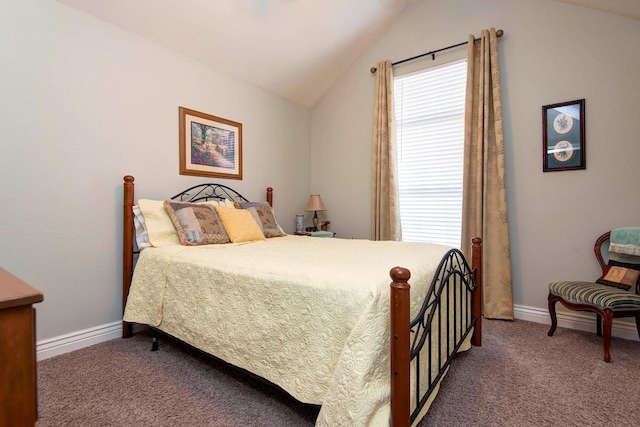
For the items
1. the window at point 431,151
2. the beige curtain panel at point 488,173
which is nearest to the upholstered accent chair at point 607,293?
the beige curtain panel at point 488,173

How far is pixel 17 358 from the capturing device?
635 mm

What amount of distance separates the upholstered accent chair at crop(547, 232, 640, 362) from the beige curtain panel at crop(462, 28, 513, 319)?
47cm

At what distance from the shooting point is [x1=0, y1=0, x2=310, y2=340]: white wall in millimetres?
1973

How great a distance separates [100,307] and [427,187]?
3.28 meters

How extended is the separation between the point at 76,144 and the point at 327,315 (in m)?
2.25

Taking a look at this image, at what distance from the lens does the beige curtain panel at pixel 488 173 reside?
2820 millimetres

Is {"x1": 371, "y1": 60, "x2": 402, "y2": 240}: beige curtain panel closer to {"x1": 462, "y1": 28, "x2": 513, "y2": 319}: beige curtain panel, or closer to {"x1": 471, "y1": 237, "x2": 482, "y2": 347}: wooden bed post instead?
{"x1": 462, "y1": 28, "x2": 513, "y2": 319}: beige curtain panel

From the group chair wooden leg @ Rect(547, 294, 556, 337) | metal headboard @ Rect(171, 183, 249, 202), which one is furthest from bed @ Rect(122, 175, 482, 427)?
chair wooden leg @ Rect(547, 294, 556, 337)

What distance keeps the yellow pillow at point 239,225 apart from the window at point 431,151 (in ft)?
5.82

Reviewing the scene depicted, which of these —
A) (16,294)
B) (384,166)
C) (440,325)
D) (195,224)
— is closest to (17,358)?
(16,294)

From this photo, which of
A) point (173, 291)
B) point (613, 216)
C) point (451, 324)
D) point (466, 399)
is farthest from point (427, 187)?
point (173, 291)

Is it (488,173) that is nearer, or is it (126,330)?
(126,330)

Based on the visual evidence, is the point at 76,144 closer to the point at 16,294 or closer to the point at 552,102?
the point at 16,294

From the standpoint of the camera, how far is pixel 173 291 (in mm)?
1965
